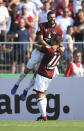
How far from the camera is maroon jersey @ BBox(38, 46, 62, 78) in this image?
11445 millimetres

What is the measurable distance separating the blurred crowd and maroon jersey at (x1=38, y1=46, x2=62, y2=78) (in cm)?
327

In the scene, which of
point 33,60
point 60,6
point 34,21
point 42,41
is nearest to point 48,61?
point 42,41

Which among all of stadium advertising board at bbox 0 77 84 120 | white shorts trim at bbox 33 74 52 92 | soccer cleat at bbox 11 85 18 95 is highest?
white shorts trim at bbox 33 74 52 92

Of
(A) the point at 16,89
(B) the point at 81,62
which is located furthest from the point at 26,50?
(A) the point at 16,89

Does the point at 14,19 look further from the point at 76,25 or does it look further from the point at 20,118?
the point at 20,118

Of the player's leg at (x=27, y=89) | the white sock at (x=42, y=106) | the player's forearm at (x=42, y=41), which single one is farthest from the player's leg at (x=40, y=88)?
the player's forearm at (x=42, y=41)

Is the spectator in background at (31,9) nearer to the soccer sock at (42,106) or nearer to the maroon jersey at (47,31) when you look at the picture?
the maroon jersey at (47,31)

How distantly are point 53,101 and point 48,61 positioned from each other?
175 centimetres

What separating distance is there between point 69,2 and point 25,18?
6.27 feet

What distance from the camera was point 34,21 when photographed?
16.6m

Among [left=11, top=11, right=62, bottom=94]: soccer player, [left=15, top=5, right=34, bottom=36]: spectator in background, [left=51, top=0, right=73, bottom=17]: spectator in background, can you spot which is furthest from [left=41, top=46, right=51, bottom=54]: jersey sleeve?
[left=51, top=0, right=73, bottom=17]: spectator in background

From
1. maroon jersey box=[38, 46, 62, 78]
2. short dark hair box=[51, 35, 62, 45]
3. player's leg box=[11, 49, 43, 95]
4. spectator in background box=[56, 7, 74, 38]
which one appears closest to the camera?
short dark hair box=[51, 35, 62, 45]

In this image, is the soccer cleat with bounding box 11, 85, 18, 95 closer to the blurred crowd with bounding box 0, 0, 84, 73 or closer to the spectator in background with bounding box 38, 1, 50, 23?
the blurred crowd with bounding box 0, 0, 84, 73

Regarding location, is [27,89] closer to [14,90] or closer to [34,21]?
[14,90]
